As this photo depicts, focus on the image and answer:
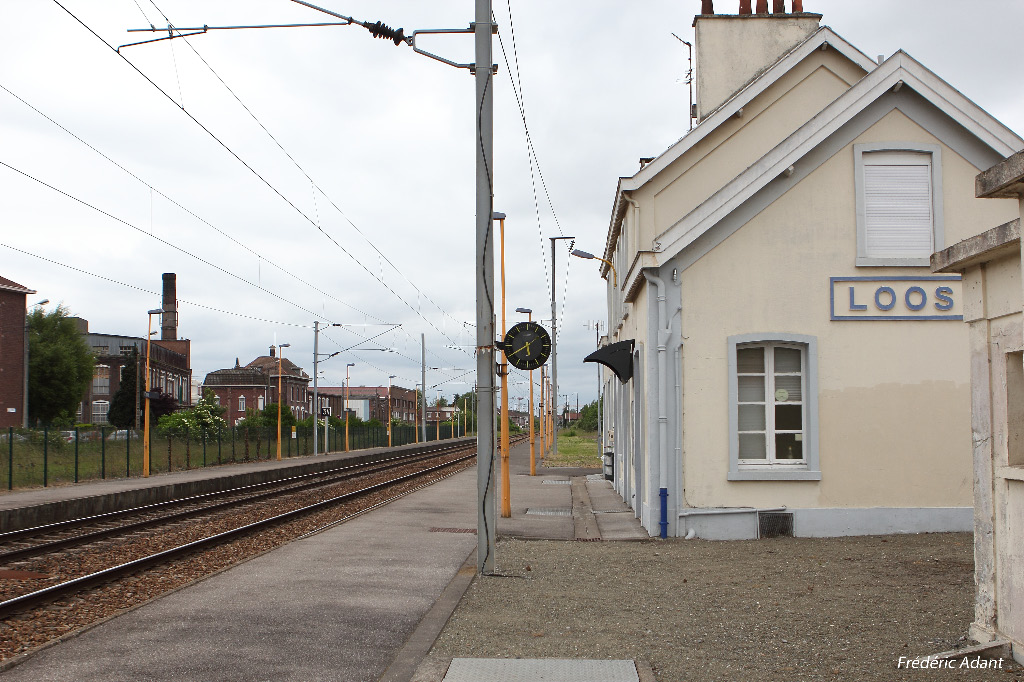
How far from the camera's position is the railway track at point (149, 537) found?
10.5 m

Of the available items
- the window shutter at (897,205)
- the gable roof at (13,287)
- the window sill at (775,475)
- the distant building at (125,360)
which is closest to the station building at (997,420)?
the window sill at (775,475)

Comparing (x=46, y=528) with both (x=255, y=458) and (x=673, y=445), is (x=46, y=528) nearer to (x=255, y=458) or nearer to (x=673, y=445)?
(x=673, y=445)

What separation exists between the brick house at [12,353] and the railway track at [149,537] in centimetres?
3978

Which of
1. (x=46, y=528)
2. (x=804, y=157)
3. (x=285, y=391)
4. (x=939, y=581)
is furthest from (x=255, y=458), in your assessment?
(x=285, y=391)

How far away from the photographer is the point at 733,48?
18578mm

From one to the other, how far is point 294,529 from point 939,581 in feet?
35.9

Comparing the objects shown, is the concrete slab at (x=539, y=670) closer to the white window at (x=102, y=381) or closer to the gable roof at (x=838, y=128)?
the gable roof at (x=838, y=128)

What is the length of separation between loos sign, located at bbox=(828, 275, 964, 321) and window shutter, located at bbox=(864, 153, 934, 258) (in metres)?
0.42

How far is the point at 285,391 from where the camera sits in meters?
109

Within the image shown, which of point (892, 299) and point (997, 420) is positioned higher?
point (892, 299)

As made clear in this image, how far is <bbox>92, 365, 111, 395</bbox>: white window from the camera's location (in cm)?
8894

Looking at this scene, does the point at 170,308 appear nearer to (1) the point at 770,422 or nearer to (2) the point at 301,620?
(1) the point at 770,422

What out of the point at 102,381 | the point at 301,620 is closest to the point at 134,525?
the point at 301,620

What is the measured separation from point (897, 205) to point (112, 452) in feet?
85.7
